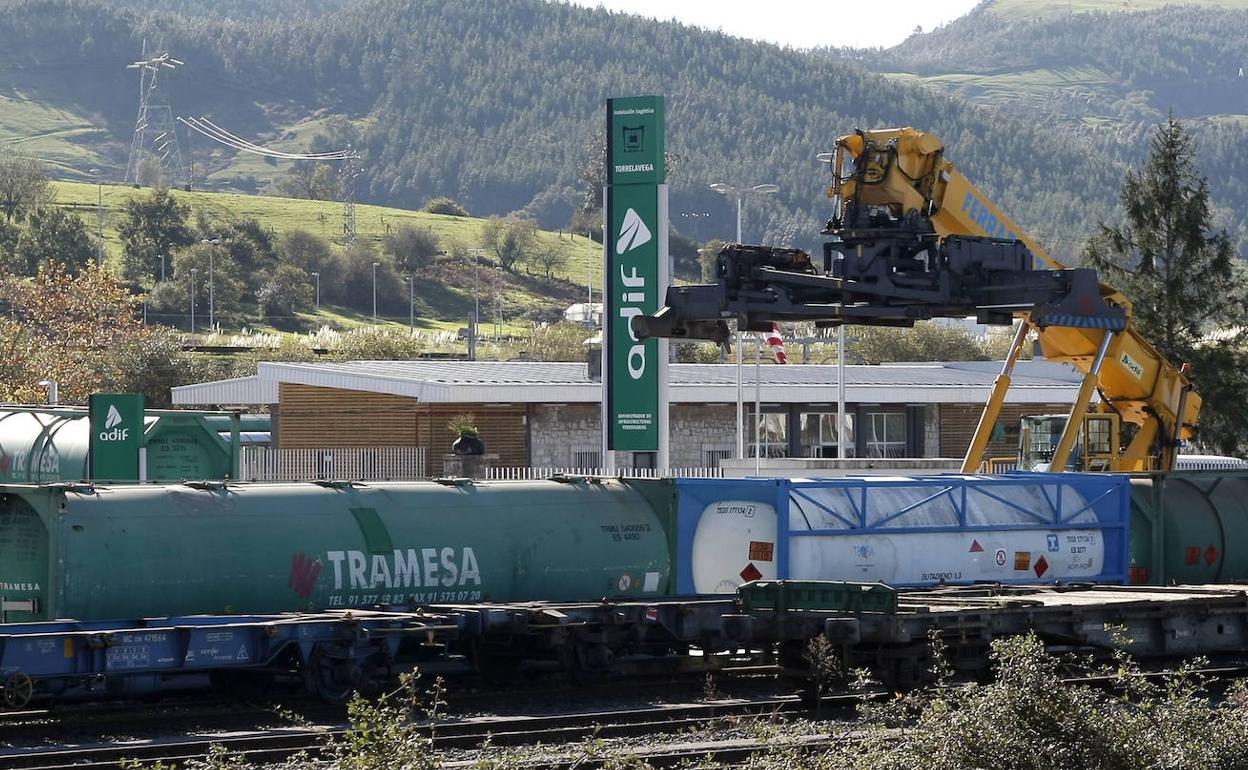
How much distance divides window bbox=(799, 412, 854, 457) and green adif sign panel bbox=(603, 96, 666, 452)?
18270 mm

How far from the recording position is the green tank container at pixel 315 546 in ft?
59.2

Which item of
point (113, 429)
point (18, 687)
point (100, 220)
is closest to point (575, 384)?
point (113, 429)

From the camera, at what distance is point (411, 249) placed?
162m

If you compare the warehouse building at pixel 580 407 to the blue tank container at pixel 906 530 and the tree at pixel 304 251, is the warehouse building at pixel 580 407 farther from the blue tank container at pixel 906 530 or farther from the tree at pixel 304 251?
the tree at pixel 304 251

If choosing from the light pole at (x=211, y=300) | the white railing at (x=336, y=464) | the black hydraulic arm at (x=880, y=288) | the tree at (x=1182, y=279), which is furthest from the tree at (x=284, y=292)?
the black hydraulic arm at (x=880, y=288)

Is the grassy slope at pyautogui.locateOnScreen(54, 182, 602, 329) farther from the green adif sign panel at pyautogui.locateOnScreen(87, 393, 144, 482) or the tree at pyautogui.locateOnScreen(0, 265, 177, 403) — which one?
the green adif sign panel at pyautogui.locateOnScreen(87, 393, 144, 482)

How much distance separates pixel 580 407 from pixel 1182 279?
1848cm

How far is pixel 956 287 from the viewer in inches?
926

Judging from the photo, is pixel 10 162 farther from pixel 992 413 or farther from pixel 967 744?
pixel 967 744

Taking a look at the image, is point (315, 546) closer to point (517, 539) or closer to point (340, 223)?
point (517, 539)

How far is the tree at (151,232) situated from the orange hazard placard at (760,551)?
11658 cm

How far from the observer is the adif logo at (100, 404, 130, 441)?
28.7m

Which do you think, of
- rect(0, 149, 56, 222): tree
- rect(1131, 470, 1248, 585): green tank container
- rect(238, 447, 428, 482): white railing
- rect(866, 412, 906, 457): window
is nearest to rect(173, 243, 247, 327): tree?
rect(0, 149, 56, 222): tree

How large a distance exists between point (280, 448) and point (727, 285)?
27.8 meters
